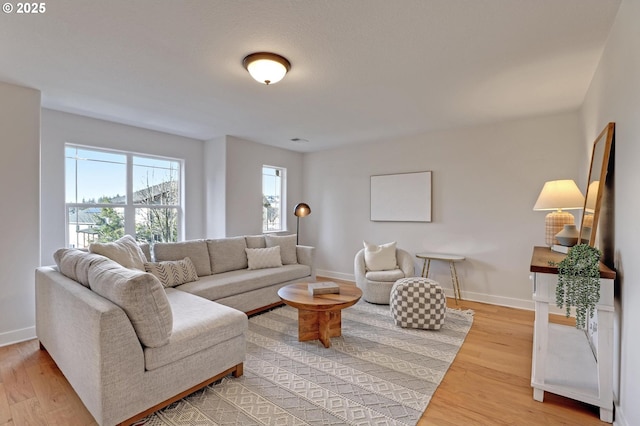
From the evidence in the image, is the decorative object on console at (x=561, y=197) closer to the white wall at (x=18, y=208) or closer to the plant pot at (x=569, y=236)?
the plant pot at (x=569, y=236)

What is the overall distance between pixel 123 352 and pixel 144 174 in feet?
11.1

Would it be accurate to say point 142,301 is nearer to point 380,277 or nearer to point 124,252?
point 124,252

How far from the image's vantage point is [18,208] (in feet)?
9.50

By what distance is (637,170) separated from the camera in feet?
5.03

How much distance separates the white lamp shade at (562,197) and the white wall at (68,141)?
4.70 m

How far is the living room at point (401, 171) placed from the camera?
5.97 feet

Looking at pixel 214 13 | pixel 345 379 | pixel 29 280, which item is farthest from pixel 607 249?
pixel 29 280

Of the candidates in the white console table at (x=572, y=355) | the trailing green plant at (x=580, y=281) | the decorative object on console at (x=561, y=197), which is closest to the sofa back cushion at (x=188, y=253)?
the white console table at (x=572, y=355)

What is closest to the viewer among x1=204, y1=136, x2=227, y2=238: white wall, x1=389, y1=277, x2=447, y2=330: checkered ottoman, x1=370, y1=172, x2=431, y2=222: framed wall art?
x1=389, y1=277, x2=447, y2=330: checkered ottoman

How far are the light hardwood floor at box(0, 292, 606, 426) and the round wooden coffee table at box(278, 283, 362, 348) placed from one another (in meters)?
1.00

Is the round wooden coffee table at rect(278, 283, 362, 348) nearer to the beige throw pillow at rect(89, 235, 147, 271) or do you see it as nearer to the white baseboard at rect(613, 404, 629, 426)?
the beige throw pillow at rect(89, 235, 147, 271)

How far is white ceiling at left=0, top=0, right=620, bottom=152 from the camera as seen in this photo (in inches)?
69.6

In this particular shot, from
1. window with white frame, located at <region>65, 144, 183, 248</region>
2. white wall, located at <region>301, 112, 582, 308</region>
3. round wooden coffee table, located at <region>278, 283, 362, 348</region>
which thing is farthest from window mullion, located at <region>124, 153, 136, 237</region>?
white wall, located at <region>301, 112, 582, 308</region>

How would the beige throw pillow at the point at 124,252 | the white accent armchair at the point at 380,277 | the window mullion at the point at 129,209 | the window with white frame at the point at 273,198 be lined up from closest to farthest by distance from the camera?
the beige throw pillow at the point at 124,252 → the white accent armchair at the point at 380,277 → the window mullion at the point at 129,209 → the window with white frame at the point at 273,198
